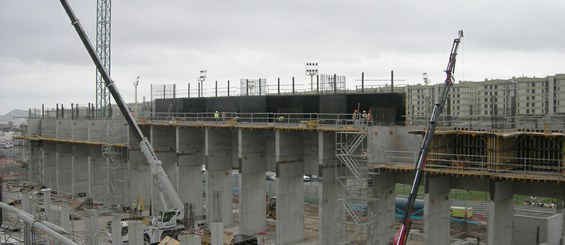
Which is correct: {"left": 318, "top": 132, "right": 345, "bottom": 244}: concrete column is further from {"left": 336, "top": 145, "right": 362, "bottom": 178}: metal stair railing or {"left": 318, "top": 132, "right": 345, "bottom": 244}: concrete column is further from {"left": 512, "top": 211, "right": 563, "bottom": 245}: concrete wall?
{"left": 512, "top": 211, "right": 563, "bottom": 245}: concrete wall

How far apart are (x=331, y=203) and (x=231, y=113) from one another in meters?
9.95

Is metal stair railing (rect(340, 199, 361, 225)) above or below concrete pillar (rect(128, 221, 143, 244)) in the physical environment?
above

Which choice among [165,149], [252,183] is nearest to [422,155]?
[252,183]

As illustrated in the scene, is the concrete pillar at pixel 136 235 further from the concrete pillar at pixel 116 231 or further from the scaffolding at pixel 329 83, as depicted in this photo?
the scaffolding at pixel 329 83

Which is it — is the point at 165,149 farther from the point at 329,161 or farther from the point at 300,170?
the point at 329,161

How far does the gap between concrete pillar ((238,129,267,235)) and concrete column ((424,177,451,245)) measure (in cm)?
1277

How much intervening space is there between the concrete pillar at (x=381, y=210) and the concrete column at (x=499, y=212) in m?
5.46

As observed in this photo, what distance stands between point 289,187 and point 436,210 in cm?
946

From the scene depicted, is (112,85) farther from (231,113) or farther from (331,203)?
(331,203)

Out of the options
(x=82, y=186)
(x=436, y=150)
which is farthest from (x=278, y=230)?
(x=82, y=186)

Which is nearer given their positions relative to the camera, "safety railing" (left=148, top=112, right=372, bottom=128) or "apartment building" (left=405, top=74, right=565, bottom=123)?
"safety railing" (left=148, top=112, right=372, bottom=128)

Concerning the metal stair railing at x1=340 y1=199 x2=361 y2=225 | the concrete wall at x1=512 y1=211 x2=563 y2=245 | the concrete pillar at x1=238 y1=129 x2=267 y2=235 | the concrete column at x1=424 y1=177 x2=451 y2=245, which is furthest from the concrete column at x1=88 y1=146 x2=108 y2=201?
the concrete wall at x1=512 y1=211 x2=563 y2=245

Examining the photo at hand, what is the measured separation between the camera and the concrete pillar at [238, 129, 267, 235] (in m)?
34.1

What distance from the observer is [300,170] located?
32.5m
